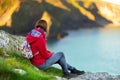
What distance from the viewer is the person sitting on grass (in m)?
17.5

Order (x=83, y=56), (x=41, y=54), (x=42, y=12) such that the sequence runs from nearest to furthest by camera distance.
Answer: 1. (x=41, y=54)
2. (x=83, y=56)
3. (x=42, y=12)

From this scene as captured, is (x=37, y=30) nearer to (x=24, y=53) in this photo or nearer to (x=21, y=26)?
(x=24, y=53)

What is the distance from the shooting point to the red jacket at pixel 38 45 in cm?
1750

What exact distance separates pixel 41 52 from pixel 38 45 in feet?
0.99

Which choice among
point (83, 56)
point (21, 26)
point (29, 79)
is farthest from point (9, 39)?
point (21, 26)

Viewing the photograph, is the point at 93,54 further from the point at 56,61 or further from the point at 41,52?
the point at 41,52

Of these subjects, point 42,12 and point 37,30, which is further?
point 42,12

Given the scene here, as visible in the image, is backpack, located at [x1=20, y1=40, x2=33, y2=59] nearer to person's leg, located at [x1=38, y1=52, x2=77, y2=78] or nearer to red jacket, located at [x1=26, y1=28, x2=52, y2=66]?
red jacket, located at [x1=26, y1=28, x2=52, y2=66]

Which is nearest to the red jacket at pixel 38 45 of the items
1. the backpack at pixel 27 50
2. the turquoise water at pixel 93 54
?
the backpack at pixel 27 50

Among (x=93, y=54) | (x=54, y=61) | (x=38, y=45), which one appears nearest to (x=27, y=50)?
(x=38, y=45)

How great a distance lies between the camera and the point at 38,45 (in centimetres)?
1747

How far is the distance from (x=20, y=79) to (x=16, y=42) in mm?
6241

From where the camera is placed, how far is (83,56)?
9650 cm

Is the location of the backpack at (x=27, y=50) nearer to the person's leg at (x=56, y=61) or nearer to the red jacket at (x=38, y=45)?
the red jacket at (x=38, y=45)
